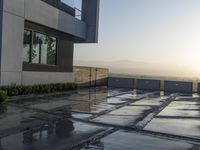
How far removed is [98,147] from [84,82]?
24697mm

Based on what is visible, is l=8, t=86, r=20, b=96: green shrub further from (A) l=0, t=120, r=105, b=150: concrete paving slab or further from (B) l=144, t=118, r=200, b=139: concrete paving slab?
(B) l=144, t=118, r=200, b=139: concrete paving slab

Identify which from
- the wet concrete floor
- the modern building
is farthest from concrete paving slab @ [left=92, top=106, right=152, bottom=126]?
the modern building

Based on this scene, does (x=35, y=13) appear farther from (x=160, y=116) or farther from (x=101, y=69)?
(x=101, y=69)

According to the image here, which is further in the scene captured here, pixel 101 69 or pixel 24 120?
pixel 101 69

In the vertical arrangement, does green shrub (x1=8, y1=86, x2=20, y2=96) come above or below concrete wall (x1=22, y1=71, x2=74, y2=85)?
below

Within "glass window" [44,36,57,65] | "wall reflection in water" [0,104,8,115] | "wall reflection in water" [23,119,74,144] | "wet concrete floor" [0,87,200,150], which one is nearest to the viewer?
"wet concrete floor" [0,87,200,150]

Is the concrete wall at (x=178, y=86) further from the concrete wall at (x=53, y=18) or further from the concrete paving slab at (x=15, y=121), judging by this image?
the concrete paving slab at (x=15, y=121)

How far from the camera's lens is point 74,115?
14.1m

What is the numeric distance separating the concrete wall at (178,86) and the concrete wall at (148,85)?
846 mm

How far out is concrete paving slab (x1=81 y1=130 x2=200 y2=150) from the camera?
353 inches

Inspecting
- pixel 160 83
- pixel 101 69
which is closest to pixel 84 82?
pixel 101 69

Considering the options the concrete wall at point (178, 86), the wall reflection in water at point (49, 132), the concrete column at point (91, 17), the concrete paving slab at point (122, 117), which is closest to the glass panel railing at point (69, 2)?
the concrete column at point (91, 17)

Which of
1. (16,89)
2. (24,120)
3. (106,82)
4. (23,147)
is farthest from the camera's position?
(106,82)

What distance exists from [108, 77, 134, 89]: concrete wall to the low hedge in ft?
35.7
